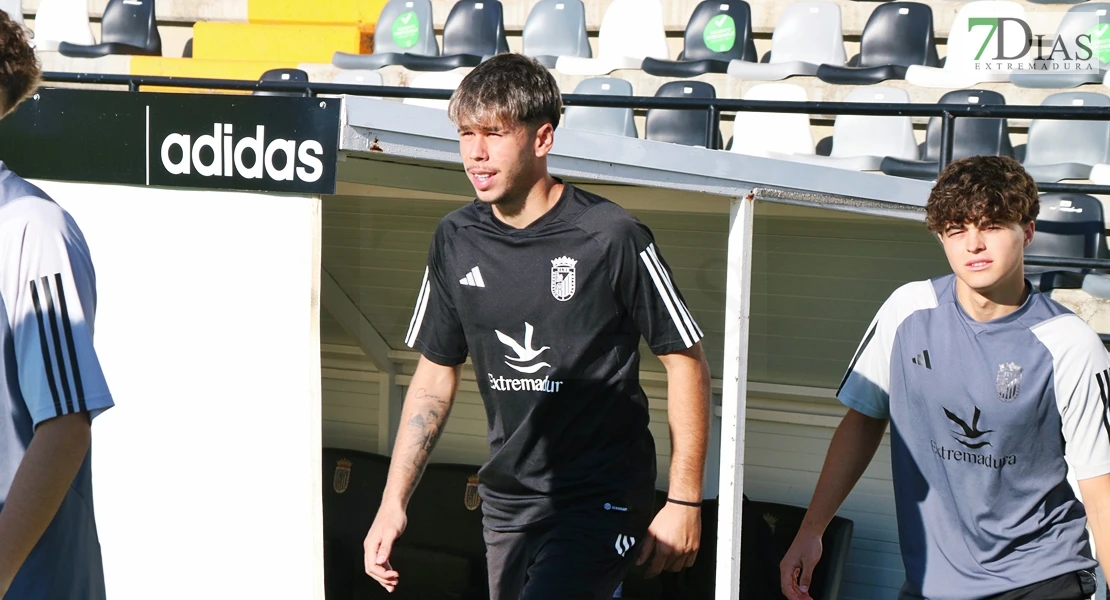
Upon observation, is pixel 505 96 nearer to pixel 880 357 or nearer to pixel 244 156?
pixel 244 156

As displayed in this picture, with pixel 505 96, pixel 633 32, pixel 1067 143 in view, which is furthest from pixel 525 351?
pixel 633 32

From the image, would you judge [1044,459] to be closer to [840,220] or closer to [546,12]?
[840,220]

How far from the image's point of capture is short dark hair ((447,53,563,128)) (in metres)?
2.75

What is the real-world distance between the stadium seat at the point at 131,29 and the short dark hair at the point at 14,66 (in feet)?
29.4

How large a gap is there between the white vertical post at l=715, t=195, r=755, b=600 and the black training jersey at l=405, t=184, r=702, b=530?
86cm

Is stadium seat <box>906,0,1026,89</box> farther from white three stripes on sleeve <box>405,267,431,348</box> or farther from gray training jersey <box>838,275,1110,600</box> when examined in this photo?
white three stripes on sleeve <box>405,267,431,348</box>

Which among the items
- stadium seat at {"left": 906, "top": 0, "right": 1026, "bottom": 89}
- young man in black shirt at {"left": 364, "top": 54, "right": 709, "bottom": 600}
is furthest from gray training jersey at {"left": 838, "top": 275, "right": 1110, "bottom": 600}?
stadium seat at {"left": 906, "top": 0, "right": 1026, "bottom": 89}

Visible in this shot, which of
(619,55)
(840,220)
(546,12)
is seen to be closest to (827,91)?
(619,55)

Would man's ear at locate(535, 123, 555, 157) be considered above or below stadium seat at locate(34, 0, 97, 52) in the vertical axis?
below

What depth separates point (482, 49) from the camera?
30.7ft

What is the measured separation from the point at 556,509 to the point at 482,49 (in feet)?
22.6

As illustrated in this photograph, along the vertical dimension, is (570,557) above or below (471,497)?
above

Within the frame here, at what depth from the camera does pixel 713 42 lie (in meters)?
8.97

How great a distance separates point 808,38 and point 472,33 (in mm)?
2619
